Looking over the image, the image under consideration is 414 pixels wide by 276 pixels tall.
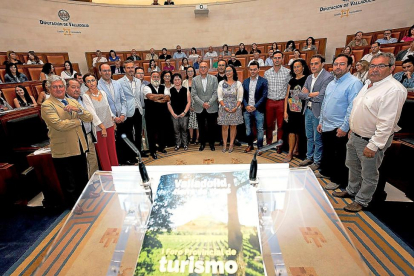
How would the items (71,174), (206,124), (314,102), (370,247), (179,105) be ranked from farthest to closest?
(206,124)
(179,105)
(314,102)
(71,174)
(370,247)

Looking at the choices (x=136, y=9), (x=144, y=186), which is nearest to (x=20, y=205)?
(x=144, y=186)

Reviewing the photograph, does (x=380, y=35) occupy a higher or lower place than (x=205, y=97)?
higher

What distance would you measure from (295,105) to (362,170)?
140 cm

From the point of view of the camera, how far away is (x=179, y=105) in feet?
12.7

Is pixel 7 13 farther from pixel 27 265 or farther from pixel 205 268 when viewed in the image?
pixel 205 268

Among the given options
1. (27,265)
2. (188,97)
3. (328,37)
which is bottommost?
(27,265)

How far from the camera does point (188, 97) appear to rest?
388 centimetres

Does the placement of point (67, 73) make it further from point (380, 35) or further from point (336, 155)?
point (380, 35)

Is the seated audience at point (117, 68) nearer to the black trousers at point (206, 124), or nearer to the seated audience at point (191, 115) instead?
the seated audience at point (191, 115)

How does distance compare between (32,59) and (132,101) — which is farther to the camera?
(32,59)

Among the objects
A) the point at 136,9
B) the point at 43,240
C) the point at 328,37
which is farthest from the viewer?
the point at 136,9

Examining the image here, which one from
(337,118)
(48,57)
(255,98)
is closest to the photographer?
(337,118)

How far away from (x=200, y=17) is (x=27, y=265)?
1130 centimetres

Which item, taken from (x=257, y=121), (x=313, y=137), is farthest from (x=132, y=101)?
(x=313, y=137)
